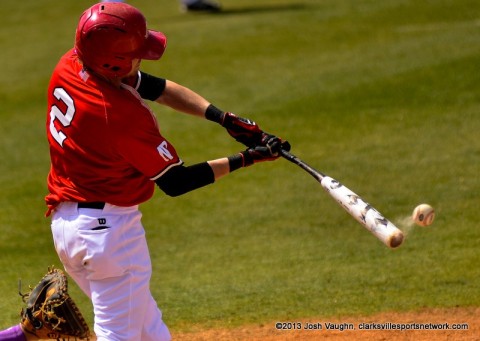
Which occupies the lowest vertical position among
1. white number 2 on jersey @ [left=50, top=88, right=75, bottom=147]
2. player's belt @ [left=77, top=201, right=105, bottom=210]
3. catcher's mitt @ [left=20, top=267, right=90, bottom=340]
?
catcher's mitt @ [left=20, top=267, right=90, bottom=340]

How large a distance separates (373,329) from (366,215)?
177cm

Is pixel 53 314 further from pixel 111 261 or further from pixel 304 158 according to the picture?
pixel 304 158

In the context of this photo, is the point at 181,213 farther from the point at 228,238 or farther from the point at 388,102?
the point at 388,102

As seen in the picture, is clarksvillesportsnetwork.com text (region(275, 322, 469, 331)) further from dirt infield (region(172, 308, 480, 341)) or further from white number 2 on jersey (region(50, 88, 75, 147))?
white number 2 on jersey (region(50, 88, 75, 147))

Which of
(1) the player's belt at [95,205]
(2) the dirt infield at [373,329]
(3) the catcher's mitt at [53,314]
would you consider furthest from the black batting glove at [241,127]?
(2) the dirt infield at [373,329]

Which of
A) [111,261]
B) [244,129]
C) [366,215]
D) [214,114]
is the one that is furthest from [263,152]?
[111,261]

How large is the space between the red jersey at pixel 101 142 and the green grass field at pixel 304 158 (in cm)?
201

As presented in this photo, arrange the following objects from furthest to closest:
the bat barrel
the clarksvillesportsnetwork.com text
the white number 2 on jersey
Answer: the clarksvillesportsnetwork.com text, the white number 2 on jersey, the bat barrel

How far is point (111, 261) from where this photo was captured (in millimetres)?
4629

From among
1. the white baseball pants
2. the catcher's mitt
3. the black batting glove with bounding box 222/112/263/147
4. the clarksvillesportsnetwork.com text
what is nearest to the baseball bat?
the black batting glove with bounding box 222/112/263/147

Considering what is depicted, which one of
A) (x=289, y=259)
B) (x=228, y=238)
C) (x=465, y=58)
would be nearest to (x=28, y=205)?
(x=228, y=238)

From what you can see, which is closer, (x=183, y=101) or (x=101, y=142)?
(x=101, y=142)

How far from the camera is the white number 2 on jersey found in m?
4.62

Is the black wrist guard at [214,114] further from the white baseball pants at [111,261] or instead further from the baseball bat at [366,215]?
the white baseball pants at [111,261]
